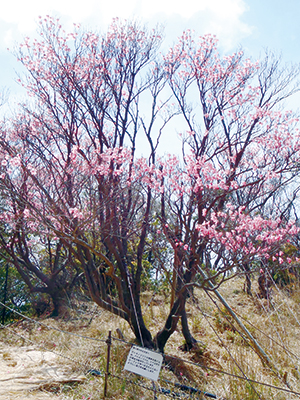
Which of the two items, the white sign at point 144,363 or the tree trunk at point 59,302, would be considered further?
the tree trunk at point 59,302

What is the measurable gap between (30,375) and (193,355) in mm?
1995

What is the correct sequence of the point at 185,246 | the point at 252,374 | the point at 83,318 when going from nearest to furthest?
the point at 252,374
the point at 185,246
the point at 83,318

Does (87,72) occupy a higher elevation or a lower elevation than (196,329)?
higher

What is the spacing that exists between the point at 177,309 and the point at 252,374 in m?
1.29

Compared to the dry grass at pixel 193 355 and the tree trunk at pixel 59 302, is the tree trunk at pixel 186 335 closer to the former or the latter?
the dry grass at pixel 193 355

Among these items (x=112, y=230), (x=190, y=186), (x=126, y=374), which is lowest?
(x=126, y=374)

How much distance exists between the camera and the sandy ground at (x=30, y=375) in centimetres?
293

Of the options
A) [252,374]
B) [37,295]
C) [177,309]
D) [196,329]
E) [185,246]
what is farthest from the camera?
[37,295]

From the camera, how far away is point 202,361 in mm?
3943

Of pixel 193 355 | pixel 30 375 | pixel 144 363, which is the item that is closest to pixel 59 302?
pixel 30 375

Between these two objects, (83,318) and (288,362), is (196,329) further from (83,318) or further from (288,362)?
(83,318)

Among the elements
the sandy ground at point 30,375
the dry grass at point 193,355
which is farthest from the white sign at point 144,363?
the sandy ground at point 30,375

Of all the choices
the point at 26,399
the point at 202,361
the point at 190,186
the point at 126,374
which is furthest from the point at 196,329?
the point at 26,399

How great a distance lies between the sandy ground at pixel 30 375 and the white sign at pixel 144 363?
2.47ft
